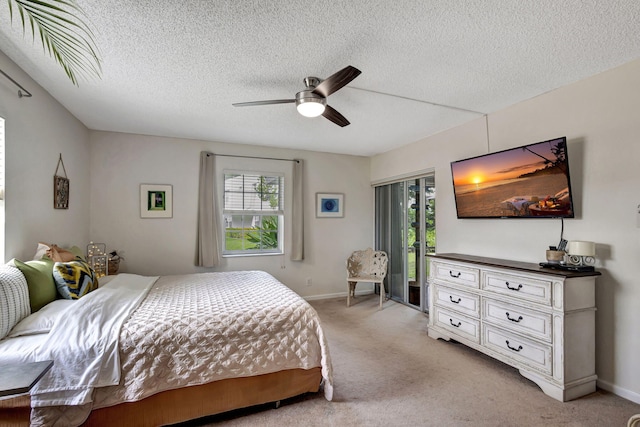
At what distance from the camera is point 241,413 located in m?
2.21

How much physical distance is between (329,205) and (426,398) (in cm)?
338

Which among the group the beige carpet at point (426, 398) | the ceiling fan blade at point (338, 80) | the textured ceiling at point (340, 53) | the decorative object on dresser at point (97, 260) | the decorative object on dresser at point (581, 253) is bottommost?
the beige carpet at point (426, 398)

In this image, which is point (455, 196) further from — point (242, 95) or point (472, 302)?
point (242, 95)

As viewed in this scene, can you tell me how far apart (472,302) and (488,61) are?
2.11 metres

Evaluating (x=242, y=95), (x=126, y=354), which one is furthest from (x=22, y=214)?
(x=242, y=95)

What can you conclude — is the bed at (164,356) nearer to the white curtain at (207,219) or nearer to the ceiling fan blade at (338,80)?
the ceiling fan blade at (338,80)

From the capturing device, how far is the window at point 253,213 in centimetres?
479

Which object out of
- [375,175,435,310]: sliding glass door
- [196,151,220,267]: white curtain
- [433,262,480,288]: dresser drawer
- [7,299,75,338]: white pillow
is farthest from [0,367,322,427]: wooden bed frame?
[375,175,435,310]: sliding glass door

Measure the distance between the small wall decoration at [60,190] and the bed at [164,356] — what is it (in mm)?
1210

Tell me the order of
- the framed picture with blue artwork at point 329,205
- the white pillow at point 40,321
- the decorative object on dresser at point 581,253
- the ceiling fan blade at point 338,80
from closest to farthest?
the white pillow at point 40,321 < the ceiling fan blade at point 338,80 < the decorative object on dresser at point 581,253 < the framed picture with blue artwork at point 329,205

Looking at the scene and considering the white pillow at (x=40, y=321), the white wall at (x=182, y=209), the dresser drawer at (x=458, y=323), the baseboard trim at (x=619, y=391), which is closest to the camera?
the white pillow at (x=40, y=321)

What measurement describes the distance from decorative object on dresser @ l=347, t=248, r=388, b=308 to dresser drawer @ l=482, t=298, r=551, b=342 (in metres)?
1.92

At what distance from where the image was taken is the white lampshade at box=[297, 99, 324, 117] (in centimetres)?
241

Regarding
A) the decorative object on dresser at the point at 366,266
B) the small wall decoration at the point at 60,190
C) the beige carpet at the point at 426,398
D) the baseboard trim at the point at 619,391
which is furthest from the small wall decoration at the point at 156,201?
the baseboard trim at the point at 619,391
